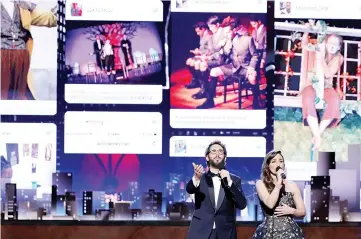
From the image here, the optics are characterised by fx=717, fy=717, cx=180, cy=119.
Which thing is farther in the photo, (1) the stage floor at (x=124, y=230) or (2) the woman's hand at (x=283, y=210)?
(1) the stage floor at (x=124, y=230)

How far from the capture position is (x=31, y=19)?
609 cm

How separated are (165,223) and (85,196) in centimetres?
71

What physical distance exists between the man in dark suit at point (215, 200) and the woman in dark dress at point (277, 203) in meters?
0.21

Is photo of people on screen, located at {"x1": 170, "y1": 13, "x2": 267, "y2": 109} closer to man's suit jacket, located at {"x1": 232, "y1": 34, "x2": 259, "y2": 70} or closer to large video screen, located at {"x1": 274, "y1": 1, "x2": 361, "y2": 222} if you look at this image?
man's suit jacket, located at {"x1": 232, "y1": 34, "x2": 259, "y2": 70}

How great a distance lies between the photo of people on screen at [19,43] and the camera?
19.9 feet

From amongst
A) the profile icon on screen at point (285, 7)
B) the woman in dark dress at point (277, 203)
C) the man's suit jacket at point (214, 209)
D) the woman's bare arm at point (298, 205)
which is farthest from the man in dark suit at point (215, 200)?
the profile icon on screen at point (285, 7)

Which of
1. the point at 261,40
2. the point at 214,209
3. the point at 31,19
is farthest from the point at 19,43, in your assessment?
the point at 214,209

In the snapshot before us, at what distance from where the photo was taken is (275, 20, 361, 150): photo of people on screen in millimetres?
6047

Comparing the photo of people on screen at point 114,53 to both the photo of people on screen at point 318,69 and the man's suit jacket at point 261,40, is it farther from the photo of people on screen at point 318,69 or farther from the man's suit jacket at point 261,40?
the photo of people on screen at point 318,69

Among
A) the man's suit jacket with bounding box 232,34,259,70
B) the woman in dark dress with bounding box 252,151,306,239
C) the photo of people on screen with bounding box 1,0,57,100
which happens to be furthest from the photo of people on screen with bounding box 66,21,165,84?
the woman in dark dress with bounding box 252,151,306,239

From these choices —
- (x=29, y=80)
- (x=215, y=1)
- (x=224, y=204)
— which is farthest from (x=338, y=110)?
(x=29, y=80)

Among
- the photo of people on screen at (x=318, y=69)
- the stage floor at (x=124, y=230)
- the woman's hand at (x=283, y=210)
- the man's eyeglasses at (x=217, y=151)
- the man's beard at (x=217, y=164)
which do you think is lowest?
the stage floor at (x=124, y=230)

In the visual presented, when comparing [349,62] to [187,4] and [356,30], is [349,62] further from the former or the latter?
[187,4]

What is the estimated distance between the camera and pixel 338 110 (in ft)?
19.9
